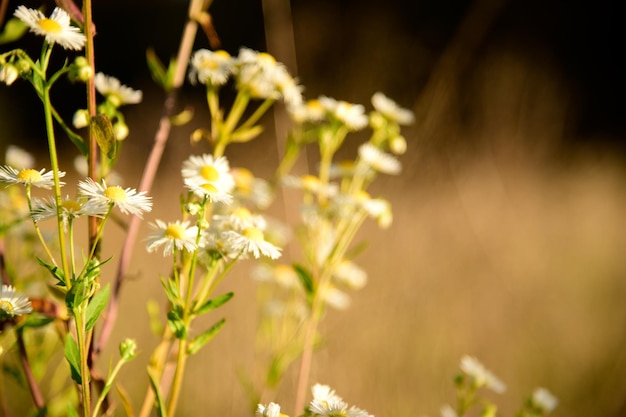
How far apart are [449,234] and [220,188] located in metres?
1.13

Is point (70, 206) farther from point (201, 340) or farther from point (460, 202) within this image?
point (460, 202)

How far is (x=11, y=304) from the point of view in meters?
0.33

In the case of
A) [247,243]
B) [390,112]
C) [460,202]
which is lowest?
[247,243]

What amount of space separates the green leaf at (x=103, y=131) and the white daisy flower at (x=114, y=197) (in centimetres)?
2

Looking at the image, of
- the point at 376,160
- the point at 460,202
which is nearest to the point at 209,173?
the point at 376,160

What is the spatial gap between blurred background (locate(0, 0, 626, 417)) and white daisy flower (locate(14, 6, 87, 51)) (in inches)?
19.0

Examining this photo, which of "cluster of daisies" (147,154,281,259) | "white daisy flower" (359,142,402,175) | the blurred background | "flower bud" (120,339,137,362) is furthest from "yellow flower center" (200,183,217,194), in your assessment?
the blurred background

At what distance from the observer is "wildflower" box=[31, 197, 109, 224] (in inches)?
11.7

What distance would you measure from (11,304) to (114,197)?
0.09 m

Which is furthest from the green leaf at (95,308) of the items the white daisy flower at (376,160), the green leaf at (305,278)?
the white daisy flower at (376,160)

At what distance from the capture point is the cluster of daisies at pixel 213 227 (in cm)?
36

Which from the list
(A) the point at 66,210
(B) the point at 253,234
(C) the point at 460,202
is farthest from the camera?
(C) the point at 460,202

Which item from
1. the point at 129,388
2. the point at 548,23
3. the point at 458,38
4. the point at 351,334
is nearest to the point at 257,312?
the point at 351,334

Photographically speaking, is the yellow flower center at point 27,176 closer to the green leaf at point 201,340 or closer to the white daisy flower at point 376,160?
the green leaf at point 201,340
